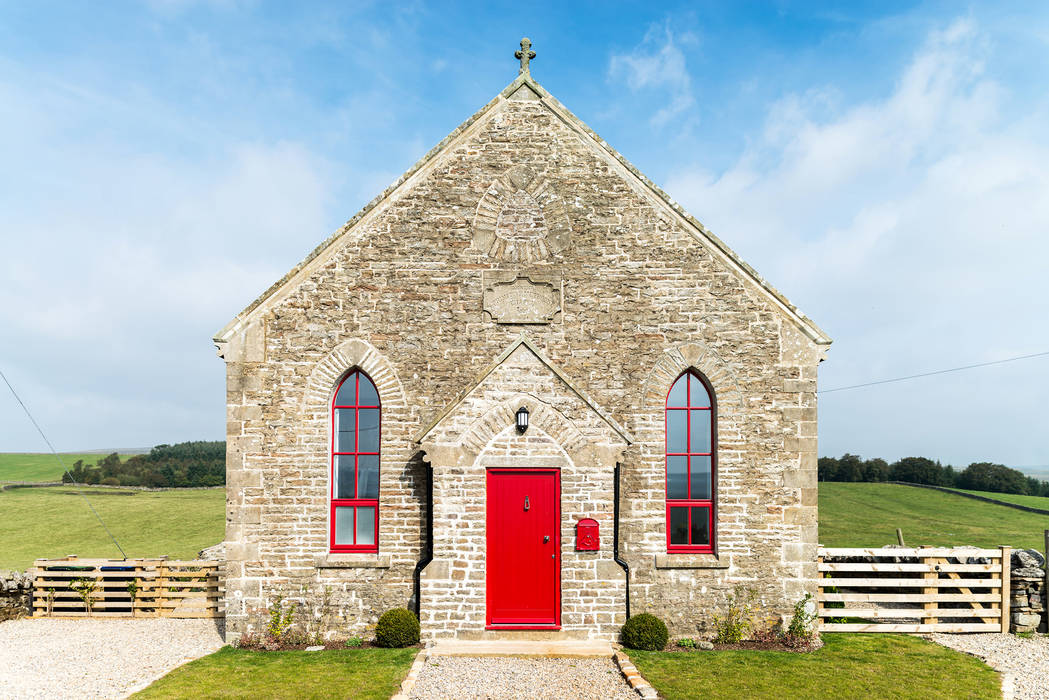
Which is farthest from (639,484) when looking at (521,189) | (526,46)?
(526,46)

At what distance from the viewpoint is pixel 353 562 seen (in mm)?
11047

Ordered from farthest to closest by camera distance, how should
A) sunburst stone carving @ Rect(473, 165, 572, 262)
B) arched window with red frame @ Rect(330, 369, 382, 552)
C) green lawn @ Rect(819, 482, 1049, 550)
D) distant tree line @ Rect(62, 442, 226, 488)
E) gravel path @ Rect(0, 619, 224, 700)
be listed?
distant tree line @ Rect(62, 442, 226, 488) < green lawn @ Rect(819, 482, 1049, 550) < sunburst stone carving @ Rect(473, 165, 572, 262) < arched window with red frame @ Rect(330, 369, 382, 552) < gravel path @ Rect(0, 619, 224, 700)

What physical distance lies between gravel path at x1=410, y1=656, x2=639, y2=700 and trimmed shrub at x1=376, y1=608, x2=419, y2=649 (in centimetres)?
89

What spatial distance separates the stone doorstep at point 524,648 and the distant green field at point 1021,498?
1153 inches

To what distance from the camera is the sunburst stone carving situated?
464 inches

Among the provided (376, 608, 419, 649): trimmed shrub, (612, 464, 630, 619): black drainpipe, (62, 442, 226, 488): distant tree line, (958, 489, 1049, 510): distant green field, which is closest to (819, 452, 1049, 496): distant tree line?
(958, 489, 1049, 510): distant green field

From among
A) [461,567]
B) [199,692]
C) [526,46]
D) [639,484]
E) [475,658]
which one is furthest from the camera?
[526,46]

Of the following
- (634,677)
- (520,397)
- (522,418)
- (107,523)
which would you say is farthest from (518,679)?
(107,523)

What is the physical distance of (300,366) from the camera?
37.7 feet

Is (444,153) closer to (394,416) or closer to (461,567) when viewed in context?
(394,416)

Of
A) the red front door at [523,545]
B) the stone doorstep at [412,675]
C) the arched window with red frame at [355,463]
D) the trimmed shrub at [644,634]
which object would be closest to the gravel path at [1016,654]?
the trimmed shrub at [644,634]

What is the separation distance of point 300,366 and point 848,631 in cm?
1179

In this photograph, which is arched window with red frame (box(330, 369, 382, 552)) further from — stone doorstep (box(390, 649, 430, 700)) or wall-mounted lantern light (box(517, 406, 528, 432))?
wall-mounted lantern light (box(517, 406, 528, 432))

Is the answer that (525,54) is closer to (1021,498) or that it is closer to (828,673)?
(828,673)
